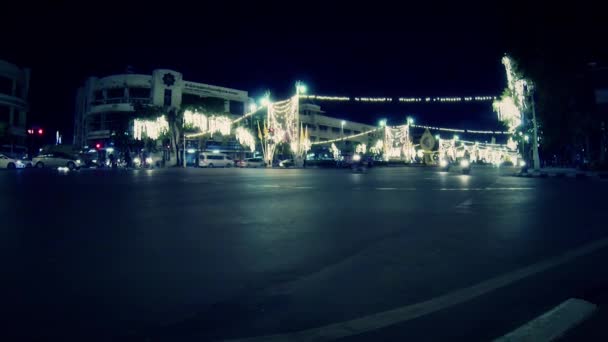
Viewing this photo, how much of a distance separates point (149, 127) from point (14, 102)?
1064 inches

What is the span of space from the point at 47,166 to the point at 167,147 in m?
22.4

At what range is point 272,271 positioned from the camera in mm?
4715

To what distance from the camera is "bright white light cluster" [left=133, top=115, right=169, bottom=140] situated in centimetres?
5716

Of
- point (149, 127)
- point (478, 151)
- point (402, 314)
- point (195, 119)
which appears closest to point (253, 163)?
point (195, 119)

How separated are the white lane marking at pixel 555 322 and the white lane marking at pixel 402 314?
60 cm

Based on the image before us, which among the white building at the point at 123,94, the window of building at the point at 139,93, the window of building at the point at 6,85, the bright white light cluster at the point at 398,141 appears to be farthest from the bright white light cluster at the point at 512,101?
the window of building at the point at 6,85

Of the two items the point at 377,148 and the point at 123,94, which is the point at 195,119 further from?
the point at 377,148

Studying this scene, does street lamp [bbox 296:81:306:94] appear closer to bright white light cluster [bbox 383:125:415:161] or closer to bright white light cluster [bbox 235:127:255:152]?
bright white light cluster [bbox 235:127:255:152]

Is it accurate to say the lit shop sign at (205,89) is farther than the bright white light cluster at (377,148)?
No

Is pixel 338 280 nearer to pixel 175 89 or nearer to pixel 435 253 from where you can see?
pixel 435 253

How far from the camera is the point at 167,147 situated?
67.0m

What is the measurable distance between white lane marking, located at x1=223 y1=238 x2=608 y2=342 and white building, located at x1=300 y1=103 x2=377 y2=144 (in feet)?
280

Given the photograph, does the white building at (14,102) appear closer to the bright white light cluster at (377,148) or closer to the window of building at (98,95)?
the window of building at (98,95)

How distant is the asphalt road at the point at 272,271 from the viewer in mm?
3248
